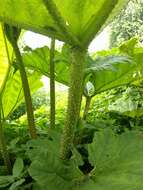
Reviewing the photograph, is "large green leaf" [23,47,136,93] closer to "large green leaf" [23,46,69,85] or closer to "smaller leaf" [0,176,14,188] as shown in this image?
"large green leaf" [23,46,69,85]

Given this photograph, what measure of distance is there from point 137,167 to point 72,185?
12 cm

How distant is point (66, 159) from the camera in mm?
869

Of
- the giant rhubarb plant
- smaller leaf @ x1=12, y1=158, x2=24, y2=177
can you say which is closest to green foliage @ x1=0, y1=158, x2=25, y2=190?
smaller leaf @ x1=12, y1=158, x2=24, y2=177

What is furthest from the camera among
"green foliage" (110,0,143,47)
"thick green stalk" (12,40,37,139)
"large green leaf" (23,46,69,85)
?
"green foliage" (110,0,143,47)

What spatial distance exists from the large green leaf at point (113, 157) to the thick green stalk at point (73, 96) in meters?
0.06

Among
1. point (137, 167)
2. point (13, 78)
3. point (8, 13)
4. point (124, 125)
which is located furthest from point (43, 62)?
point (137, 167)

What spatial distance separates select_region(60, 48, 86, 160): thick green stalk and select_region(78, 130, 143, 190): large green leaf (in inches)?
2.5

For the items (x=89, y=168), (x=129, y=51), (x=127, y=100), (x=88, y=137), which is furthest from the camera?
(x=127, y=100)

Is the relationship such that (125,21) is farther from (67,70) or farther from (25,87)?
(25,87)

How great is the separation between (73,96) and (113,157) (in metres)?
0.12

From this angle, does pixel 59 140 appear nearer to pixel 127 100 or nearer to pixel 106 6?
pixel 106 6

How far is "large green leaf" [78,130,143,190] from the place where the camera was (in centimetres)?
77

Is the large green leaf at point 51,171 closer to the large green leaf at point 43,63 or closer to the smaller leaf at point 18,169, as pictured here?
the smaller leaf at point 18,169

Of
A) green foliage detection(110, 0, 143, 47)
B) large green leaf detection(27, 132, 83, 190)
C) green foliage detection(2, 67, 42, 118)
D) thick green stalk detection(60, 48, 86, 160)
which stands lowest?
large green leaf detection(27, 132, 83, 190)
